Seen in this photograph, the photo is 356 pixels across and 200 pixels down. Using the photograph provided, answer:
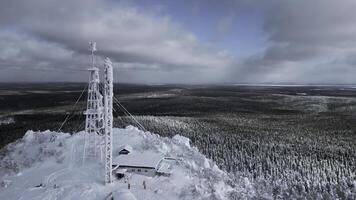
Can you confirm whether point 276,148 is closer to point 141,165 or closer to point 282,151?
point 282,151

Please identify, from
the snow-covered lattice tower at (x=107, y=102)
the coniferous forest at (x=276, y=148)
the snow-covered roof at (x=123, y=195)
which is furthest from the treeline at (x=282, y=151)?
the snow-covered lattice tower at (x=107, y=102)

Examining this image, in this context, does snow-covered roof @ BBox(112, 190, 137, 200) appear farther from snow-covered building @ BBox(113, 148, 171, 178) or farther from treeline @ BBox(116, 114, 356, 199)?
treeline @ BBox(116, 114, 356, 199)

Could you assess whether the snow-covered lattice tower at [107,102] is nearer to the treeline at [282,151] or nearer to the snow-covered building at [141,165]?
the snow-covered building at [141,165]

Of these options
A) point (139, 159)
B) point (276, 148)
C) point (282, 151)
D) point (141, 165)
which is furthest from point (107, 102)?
point (276, 148)

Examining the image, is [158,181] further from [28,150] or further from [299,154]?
[299,154]

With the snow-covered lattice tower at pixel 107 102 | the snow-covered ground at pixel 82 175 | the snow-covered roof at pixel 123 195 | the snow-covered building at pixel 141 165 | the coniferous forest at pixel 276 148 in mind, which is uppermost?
the snow-covered lattice tower at pixel 107 102
